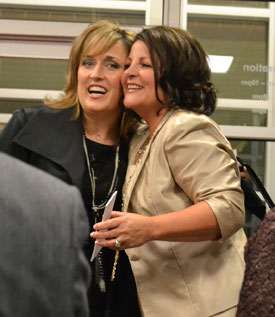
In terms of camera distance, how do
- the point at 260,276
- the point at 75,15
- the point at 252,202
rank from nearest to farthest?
the point at 260,276, the point at 252,202, the point at 75,15

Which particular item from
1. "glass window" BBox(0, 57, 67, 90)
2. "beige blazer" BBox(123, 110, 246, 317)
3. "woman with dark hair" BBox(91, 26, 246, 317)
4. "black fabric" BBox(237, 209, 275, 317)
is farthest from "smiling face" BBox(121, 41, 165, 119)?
"black fabric" BBox(237, 209, 275, 317)

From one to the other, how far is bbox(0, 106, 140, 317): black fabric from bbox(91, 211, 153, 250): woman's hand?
0.13m

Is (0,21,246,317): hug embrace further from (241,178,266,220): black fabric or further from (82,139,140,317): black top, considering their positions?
(241,178,266,220): black fabric

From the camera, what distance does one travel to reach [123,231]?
153 centimetres

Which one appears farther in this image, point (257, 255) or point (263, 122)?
point (263, 122)

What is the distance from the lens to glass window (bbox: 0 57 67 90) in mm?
1959

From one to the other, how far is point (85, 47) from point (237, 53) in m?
0.66

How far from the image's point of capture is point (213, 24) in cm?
223

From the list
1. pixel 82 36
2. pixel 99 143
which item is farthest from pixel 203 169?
pixel 82 36

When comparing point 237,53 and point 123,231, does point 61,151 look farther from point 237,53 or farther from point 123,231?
point 237,53

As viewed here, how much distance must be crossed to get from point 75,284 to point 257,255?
386 mm

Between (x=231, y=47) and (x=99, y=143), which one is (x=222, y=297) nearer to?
(x=99, y=143)

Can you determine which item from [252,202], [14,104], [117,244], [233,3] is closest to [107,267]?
[117,244]

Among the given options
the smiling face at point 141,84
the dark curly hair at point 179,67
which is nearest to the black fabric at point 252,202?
the dark curly hair at point 179,67
